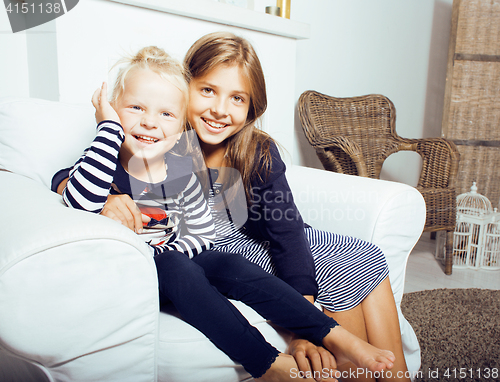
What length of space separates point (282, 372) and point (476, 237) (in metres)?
1.66

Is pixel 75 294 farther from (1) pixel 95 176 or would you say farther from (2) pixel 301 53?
(2) pixel 301 53

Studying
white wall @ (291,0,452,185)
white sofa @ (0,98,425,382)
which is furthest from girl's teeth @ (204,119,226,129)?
white wall @ (291,0,452,185)

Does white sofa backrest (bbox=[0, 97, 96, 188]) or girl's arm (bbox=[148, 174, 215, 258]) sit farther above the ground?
white sofa backrest (bbox=[0, 97, 96, 188])

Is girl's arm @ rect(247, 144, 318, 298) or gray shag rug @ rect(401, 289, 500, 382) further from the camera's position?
gray shag rug @ rect(401, 289, 500, 382)

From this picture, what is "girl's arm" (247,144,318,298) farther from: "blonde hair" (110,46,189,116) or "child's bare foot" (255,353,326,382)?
"blonde hair" (110,46,189,116)

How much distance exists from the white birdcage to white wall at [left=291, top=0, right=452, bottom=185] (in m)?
0.82

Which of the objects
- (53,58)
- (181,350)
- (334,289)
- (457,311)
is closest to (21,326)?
(181,350)

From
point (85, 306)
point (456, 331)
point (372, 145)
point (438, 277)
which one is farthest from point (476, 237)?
point (85, 306)

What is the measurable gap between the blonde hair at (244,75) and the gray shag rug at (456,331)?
700mm

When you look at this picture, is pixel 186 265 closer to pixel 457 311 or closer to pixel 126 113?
pixel 126 113

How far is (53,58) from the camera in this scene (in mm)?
1203

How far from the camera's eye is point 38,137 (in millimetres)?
895

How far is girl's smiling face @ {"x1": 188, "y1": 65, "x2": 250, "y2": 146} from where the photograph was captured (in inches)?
36.0

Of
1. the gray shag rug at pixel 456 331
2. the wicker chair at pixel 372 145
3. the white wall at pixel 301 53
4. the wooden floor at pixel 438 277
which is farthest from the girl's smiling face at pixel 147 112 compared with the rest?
the wooden floor at pixel 438 277
